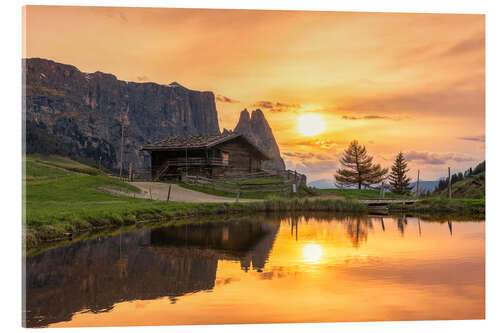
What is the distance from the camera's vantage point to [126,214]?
21109 mm

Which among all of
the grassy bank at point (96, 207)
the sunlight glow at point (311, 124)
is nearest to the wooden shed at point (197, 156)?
the grassy bank at point (96, 207)

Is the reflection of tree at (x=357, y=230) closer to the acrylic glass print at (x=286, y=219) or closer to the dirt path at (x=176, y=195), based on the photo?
the acrylic glass print at (x=286, y=219)

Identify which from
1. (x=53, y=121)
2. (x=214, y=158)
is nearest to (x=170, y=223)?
(x=214, y=158)

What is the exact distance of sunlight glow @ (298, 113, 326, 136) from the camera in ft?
61.0

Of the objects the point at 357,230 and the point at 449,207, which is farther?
the point at 449,207

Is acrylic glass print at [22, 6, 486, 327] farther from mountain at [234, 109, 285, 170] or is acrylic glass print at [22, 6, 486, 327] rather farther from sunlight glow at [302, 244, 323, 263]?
mountain at [234, 109, 285, 170]

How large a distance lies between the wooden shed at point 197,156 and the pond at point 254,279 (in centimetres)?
2898

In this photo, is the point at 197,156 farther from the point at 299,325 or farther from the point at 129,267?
the point at 299,325

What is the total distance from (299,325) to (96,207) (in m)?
17.4

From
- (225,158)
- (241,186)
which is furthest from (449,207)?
(225,158)

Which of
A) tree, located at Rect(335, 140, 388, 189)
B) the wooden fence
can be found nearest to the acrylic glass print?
the wooden fence

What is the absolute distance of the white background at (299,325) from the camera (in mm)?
7215

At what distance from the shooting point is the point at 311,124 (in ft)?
62.1

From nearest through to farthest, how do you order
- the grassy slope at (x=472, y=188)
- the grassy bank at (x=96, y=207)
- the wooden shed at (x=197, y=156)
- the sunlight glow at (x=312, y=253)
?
the sunlight glow at (x=312, y=253) → the grassy bank at (x=96, y=207) → the grassy slope at (x=472, y=188) → the wooden shed at (x=197, y=156)
